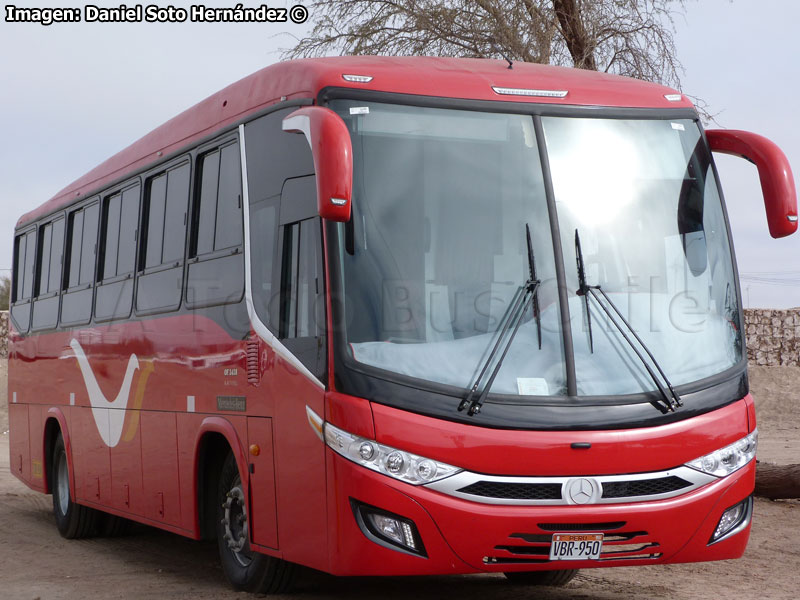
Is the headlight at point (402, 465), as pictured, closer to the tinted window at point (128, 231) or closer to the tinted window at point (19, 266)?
the tinted window at point (128, 231)

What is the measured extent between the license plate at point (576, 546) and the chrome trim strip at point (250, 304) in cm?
175

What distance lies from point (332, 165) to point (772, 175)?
2.94 m

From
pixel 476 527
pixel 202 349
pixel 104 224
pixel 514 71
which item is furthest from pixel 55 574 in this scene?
pixel 514 71

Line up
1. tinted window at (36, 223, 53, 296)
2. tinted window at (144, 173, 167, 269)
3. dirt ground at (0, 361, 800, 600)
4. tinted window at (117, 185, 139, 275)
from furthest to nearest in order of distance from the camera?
tinted window at (36, 223, 53, 296) → tinted window at (117, 185, 139, 275) → tinted window at (144, 173, 167, 269) → dirt ground at (0, 361, 800, 600)

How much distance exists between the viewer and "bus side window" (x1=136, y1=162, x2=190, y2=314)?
995 centimetres

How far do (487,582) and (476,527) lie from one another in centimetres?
282

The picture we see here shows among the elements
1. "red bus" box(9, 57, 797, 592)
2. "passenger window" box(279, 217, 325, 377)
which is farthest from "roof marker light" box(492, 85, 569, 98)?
"passenger window" box(279, 217, 325, 377)

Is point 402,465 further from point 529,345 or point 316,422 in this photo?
point 529,345

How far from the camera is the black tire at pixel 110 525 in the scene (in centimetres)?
1334

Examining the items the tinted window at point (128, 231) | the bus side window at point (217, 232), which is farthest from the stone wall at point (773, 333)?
the bus side window at point (217, 232)

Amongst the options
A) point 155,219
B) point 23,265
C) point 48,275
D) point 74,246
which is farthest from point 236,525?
point 23,265

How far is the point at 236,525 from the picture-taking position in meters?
8.88

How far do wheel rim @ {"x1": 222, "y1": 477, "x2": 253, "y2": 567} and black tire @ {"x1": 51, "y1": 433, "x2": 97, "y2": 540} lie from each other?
471 centimetres

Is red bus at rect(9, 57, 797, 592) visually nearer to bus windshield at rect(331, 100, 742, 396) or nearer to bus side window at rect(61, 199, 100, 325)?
bus windshield at rect(331, 100, 742, 396)
